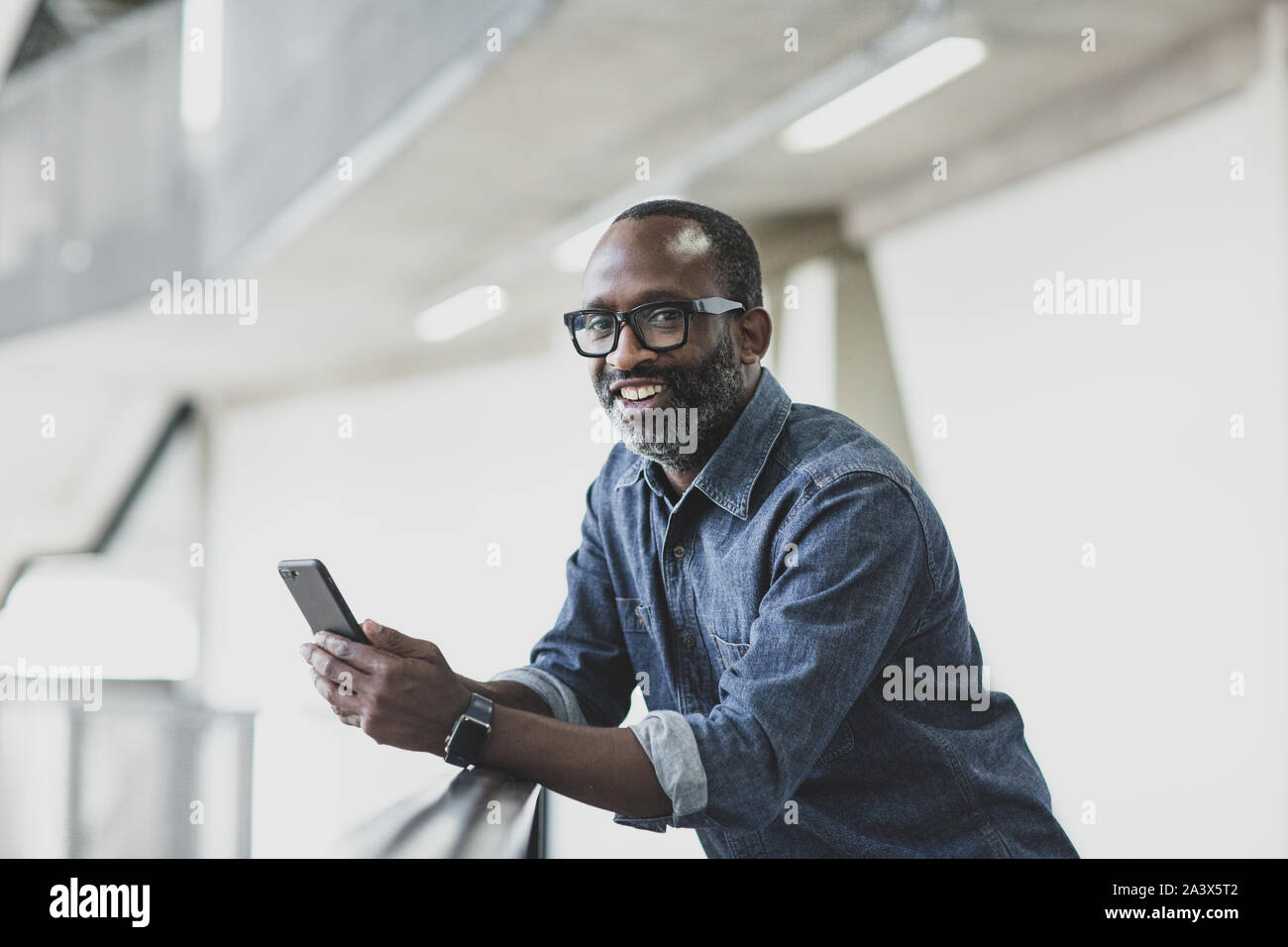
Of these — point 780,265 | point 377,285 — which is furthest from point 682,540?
point 377,285

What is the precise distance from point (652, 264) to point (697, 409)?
0.70 feet

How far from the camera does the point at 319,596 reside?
1349mm

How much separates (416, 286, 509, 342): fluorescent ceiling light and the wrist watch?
644 cm

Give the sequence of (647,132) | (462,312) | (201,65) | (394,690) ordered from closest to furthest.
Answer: (394,690), (647,132), (201,65), (462,312)

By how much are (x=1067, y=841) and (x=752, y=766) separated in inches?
22.6

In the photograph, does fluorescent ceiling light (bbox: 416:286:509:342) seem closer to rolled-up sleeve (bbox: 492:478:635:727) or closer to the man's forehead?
rolled-up sleeve (bbox: 492:478:635:727)

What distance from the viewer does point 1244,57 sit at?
3.94m

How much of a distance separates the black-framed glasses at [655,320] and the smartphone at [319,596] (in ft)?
1.64

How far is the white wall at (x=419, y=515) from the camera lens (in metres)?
8.49

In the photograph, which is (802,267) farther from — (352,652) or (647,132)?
(352,652)

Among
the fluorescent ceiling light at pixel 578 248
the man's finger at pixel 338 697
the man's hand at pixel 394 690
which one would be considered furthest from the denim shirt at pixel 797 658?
the fluorescent ceiling light at pixel 578 248

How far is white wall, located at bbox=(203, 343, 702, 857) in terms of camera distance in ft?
27.9

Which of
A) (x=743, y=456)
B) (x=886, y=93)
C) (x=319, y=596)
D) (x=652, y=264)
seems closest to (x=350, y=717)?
(x=319, y=596)
